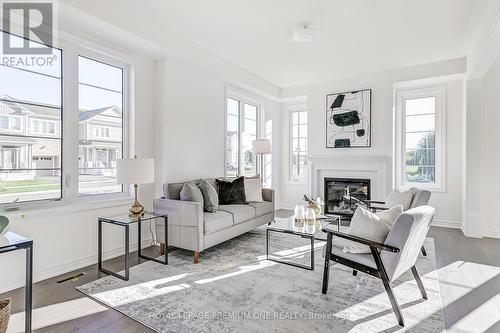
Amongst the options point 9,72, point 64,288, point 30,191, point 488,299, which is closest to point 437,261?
point 488,299

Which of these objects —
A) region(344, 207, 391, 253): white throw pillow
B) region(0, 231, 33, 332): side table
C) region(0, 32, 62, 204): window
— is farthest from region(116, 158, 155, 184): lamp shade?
region(344, 207, 391, 253): white throw pillow

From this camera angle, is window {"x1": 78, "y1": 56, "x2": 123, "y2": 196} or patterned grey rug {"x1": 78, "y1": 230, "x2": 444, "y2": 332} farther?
window {"x1": 78, "y1": 56, "x2": 123, "y2": 196}

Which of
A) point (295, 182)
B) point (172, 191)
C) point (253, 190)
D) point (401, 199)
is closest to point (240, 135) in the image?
point (253, 190)

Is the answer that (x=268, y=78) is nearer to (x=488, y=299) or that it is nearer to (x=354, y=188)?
(x=354, y=188)

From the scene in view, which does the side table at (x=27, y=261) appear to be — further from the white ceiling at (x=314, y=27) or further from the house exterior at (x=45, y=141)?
the white ceiling at (x=314, y=27)

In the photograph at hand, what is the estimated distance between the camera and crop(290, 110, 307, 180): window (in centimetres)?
675

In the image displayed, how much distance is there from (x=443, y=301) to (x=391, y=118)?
3.63 metres

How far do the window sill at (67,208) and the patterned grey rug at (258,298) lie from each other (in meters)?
0.83

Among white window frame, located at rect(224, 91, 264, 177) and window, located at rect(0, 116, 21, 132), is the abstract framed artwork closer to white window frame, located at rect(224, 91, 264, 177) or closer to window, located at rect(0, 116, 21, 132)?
white window frame, located at rect(224, 91, 264, 177)

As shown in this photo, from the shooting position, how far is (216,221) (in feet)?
11.5

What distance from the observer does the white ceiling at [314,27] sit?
3096mm

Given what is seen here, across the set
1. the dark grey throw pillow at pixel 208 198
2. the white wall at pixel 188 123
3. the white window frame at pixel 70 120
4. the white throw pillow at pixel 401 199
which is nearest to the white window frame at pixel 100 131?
the white window frame at pixel 70 120

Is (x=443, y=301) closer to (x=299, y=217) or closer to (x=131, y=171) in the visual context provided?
(x=299, y=217)

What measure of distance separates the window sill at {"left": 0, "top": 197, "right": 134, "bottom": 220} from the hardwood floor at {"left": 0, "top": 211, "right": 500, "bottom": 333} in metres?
0.65
